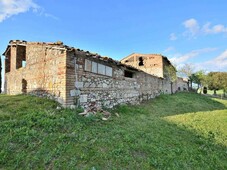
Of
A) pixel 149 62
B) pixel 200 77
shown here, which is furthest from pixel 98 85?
pixel 200 77

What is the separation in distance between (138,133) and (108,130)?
3.30 ft

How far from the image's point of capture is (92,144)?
435 cm

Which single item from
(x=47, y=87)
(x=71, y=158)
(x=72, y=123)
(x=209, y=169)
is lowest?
(x=209, y=169)

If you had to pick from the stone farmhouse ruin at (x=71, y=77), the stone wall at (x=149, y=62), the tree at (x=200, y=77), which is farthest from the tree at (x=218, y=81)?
the stone farmhouse ruin at (x=71, y=77)

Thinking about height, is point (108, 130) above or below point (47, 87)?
below

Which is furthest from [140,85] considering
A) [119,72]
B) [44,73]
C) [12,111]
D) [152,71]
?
[152,71]

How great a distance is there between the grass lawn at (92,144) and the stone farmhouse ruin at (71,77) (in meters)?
1.11

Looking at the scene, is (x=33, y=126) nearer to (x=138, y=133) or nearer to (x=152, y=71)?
(x=138, y=133)

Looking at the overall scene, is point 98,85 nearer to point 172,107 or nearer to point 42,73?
point 42,73

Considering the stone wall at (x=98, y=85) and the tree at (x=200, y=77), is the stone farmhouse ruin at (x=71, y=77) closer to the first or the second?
the stone wall at (x=98, y=85)

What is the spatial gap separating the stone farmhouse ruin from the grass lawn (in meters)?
1.11

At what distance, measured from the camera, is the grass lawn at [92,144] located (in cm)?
368

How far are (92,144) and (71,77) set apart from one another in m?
3.45

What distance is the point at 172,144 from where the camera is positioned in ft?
17.1
